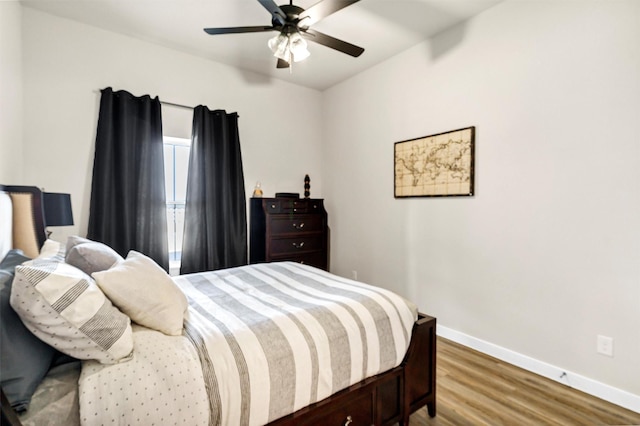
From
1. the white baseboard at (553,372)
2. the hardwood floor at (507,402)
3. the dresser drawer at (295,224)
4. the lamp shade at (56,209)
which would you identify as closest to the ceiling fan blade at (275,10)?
the lamp shade at (56,209)

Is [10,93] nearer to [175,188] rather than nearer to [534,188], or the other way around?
[175,188]

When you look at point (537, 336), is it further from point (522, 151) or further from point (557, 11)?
point (557, 11)

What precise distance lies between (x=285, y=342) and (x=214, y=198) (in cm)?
240

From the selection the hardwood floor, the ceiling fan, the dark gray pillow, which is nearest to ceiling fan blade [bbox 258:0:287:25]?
the ceiling fan

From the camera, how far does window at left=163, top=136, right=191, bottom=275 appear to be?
3307 millimetres

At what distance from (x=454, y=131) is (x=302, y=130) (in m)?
2.10

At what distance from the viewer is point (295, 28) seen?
200 centimetres

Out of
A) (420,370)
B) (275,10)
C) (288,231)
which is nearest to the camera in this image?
(420,370)

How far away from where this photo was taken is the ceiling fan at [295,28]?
1.83m

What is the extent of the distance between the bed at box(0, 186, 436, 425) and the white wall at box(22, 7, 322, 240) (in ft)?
3.63

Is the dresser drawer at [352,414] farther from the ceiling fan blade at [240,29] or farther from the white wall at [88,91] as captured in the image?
the white wall at [88,91]

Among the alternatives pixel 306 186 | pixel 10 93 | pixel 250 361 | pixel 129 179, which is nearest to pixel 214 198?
pixel 129 179

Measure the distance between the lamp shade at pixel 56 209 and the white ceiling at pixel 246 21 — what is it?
5.32 feet

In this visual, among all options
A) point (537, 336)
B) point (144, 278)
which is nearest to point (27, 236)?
point (144, 278)
